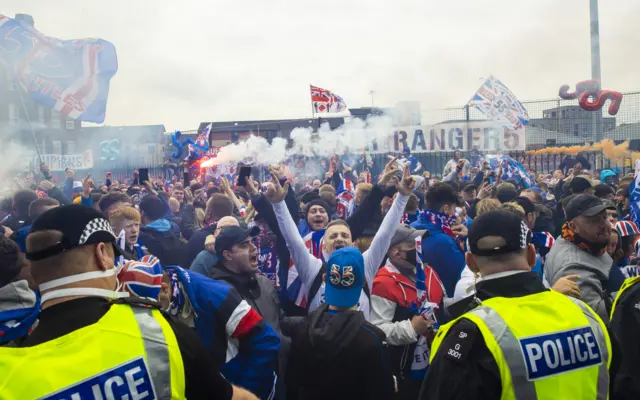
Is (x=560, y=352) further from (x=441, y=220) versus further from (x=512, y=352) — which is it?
(x=441, y=220)

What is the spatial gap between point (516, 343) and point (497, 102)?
17867 mm

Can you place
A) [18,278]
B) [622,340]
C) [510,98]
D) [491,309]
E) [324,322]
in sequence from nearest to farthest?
1. [491,309]
2. [622,340]
3. [18,278]
4. [324,322]
5. [510,98]

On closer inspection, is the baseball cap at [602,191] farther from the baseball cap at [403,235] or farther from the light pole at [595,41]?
the light pole at [595,41]

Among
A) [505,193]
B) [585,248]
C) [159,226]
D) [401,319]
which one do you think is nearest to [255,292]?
[401,319]

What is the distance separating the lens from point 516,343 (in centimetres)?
223

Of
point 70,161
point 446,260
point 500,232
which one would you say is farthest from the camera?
point 70,161

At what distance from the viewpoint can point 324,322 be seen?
3428mm

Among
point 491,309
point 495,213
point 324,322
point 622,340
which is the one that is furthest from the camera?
point 324,322

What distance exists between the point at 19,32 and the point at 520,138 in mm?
15054

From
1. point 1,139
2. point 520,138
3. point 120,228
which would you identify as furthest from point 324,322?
point 1,139

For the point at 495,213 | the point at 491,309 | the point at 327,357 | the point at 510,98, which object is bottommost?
the point at 327,357

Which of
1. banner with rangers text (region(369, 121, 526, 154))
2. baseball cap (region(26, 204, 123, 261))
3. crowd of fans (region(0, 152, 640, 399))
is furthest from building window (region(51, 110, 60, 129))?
baseball cap (region(26, 204, 123, 261))

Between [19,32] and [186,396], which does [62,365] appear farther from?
[19,32]

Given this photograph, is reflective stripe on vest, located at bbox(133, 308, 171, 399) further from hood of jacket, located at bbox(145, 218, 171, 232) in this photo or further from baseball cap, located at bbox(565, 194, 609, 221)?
hood of jacket, located at bbox(145, 218, 171, 232)
